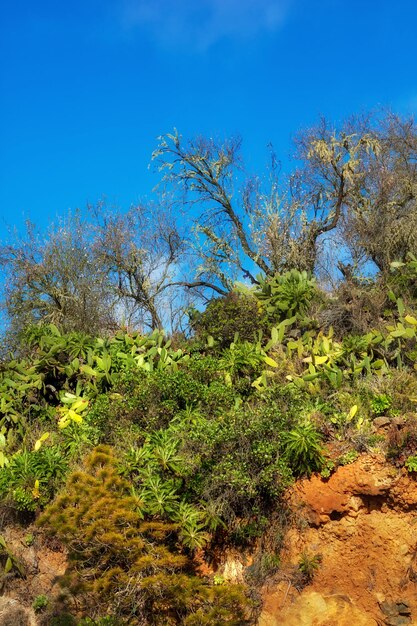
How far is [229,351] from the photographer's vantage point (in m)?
12.9

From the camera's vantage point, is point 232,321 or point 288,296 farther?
point 288,296

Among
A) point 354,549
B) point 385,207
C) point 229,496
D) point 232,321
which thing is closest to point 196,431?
point 229,496

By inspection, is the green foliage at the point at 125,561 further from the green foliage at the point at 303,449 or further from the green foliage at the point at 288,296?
the green foliage at the point at 288,296

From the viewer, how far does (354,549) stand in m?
9.88

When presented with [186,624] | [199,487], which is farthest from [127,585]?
[199,487]

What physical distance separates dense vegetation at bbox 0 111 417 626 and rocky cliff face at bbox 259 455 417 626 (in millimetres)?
234

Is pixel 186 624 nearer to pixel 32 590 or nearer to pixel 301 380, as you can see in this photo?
pixel 32 590

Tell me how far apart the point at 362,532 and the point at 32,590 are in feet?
16.0

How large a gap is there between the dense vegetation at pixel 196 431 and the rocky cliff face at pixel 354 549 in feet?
0.77

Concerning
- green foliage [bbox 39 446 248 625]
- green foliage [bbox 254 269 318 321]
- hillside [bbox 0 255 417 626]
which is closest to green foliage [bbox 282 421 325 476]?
hillside [bbox 0 255 417 626]

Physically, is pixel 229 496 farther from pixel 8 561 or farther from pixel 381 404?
pixel 8 561

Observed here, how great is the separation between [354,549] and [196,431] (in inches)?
105

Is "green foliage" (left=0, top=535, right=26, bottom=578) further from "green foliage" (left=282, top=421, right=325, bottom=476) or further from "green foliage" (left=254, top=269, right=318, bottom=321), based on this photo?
"green foliage" (left=254, top=269, right=318, bottom=321)

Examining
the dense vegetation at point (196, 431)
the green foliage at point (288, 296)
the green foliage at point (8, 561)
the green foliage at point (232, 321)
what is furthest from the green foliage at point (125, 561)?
the green foliage at point (288, 296)
